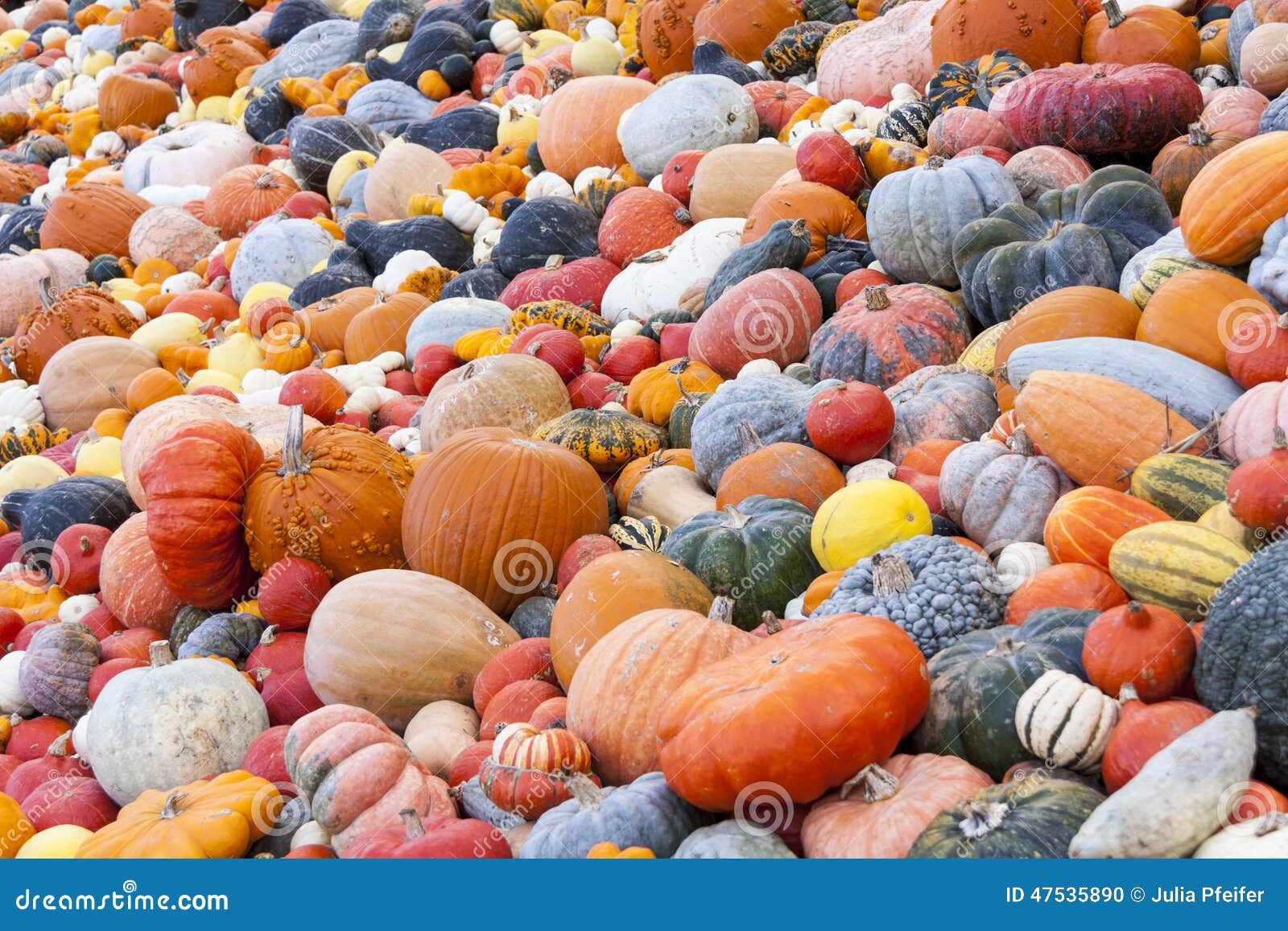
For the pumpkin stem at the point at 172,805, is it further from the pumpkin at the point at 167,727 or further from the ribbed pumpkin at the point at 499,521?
the ribbed pumpkin at the point at 499,521

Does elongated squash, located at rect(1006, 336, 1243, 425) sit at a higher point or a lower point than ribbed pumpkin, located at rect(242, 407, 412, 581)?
higher

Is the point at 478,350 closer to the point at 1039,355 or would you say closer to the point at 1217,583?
the point at 1039,355

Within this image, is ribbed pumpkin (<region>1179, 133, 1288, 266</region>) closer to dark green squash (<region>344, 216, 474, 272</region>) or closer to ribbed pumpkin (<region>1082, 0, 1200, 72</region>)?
ribbed pumpkin (<region>1082, 0, 1200, 72</region>)

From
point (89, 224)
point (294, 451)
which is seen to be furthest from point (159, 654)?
point (89, 224)

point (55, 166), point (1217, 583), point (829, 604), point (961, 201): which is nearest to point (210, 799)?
point (829, 604)

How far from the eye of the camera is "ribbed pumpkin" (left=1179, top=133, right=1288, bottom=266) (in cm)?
435

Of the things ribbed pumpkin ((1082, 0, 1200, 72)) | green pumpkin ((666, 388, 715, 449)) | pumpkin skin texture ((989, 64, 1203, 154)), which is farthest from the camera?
ribbed pumpkin ((1082, 0, 1200, 72))

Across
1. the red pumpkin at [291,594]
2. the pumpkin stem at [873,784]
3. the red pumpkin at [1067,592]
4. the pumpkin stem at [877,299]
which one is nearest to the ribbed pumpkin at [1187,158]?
the pumpkin stem at [877,299]

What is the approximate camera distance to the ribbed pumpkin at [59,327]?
8188 mm

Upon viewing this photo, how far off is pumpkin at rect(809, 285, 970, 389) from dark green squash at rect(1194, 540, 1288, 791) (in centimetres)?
231

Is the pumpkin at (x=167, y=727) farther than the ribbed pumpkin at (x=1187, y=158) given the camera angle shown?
No

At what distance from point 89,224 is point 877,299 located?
23.2 feet

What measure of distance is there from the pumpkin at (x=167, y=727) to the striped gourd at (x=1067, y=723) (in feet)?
8.22

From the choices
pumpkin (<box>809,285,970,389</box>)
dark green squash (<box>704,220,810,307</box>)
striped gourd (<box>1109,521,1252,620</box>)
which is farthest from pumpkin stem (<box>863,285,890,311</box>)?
striped gourd (<box>1109,521,1252,620</box>)
